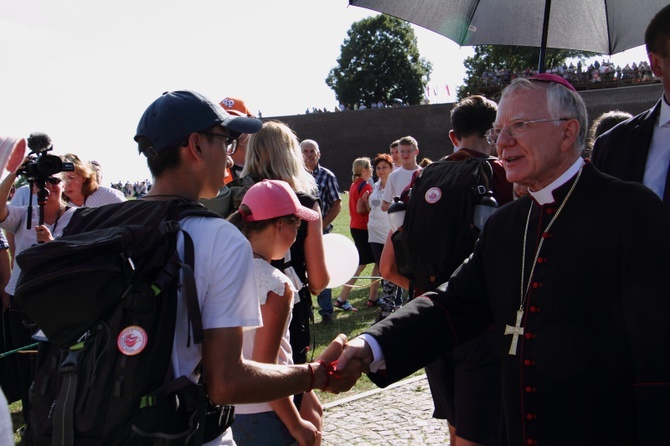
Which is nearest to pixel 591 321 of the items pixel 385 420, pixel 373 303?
pixel 385 420

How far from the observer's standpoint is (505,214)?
291cm

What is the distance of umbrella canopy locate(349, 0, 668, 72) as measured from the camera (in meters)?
4.45

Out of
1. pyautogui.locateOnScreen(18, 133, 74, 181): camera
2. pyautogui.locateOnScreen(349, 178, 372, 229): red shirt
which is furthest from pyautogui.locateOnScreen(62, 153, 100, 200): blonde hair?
pyautogui.locateOnScreen(349, 178, 372, 229): red shirt

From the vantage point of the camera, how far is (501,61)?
5594 cm

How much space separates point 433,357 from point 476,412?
0.82 meters

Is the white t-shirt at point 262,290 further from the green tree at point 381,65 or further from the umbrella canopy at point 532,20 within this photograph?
the green tree at point 381,65

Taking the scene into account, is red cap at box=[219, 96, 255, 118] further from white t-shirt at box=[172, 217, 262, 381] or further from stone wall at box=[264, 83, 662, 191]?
stone wall at box=[264, 83, 662, 191]

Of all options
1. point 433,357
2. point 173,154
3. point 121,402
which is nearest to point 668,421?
point 433,357

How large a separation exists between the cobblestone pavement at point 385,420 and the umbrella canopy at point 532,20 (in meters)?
2.97

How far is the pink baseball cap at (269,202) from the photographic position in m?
3.37

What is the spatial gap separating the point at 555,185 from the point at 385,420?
3653 mm

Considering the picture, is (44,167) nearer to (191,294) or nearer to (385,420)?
(191,294)

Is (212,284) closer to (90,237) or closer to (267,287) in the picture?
(90,237)

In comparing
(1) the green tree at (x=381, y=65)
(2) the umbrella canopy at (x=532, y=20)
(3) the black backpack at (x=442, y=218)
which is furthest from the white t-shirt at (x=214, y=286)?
(1) the green tree at (x=381, y=65)
